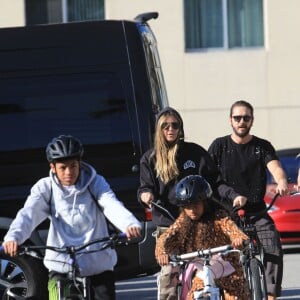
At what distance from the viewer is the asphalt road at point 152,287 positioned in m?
11.5

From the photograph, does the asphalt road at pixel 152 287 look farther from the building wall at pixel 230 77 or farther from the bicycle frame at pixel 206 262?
the building wall at pixel 230 77

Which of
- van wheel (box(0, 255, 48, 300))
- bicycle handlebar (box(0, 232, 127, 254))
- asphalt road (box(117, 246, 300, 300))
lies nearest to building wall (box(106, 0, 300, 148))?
asphalt road (box(117, 246, 300, 300))

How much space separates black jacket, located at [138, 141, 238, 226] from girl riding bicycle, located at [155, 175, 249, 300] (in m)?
0.90

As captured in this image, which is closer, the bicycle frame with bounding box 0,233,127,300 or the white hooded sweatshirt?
the bicycle frame with bounding box 0,233,127,300

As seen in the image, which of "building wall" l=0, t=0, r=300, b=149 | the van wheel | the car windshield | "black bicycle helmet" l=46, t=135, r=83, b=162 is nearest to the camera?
"black bicycle helmet" l=46, t=135, r=83, b=162

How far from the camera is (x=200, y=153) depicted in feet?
26.5

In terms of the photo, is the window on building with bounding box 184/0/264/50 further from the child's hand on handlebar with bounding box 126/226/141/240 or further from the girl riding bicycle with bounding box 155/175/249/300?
the child's hand on handlebar with bounding box 126/226/141/240

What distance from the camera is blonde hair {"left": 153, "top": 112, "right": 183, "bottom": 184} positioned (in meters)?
7.93

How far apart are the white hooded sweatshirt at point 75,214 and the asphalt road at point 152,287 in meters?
4.85

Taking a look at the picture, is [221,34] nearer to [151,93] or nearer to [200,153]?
[151,93]

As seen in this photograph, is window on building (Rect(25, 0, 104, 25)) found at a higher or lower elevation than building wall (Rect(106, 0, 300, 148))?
higher

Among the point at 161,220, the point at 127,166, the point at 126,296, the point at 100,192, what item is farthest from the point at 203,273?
the point at 126,296

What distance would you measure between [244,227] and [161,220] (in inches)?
24.3

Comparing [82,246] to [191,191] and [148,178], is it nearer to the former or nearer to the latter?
[191,191]
